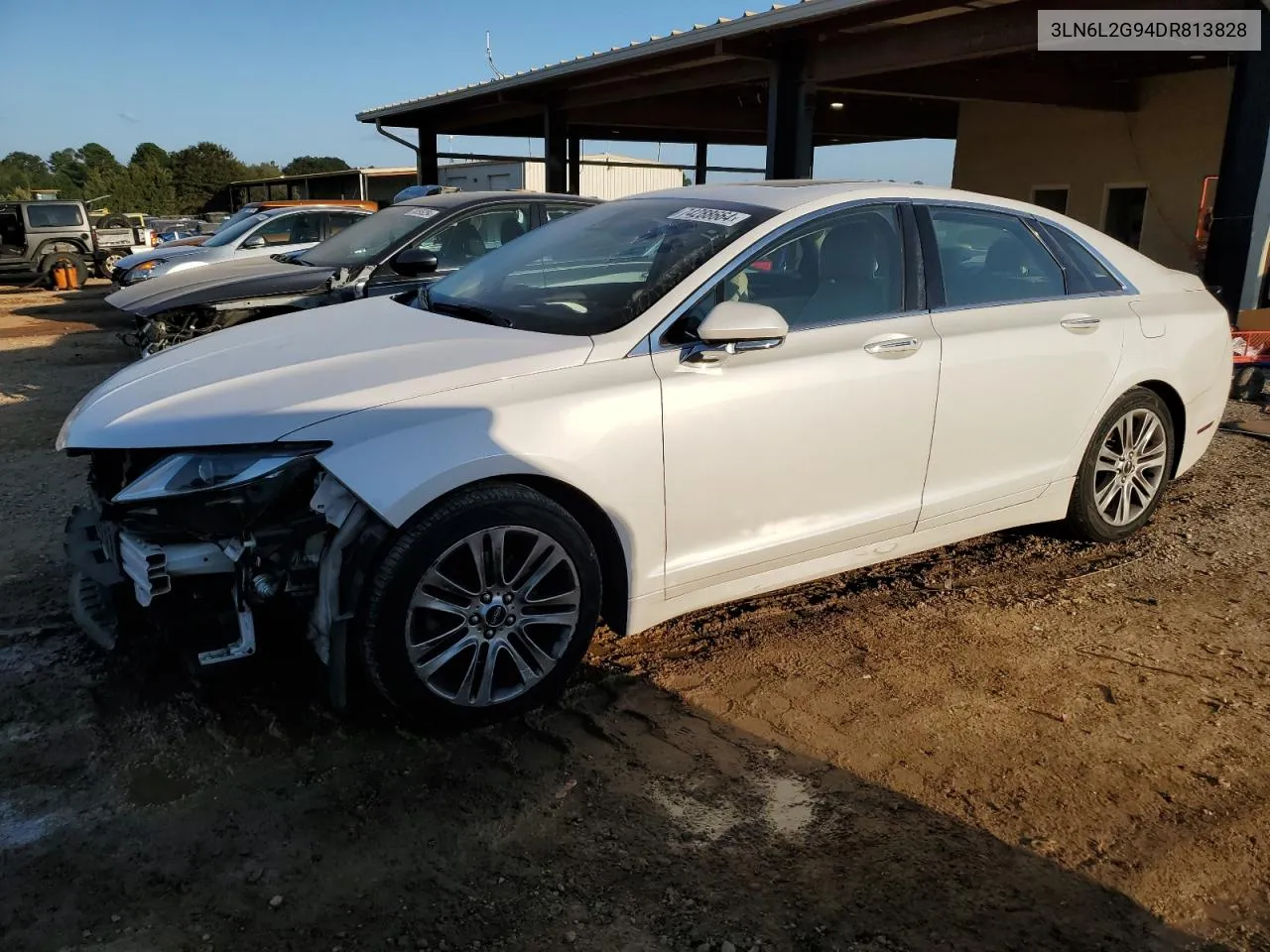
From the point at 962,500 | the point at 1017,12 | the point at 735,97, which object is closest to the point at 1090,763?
the point at 962,500

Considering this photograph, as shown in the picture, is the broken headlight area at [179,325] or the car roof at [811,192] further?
the broken headlight area at [179,325]

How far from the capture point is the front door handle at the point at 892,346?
3723mm

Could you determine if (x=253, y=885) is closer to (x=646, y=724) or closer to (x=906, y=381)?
(x=646, y=724)

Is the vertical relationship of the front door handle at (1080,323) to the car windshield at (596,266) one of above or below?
below

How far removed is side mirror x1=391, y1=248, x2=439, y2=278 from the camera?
6.87 meters

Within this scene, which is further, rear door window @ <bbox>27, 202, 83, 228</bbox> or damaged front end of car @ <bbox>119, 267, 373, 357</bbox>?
rear door window @ <bbox>27, 202, 83, 228</bbox>

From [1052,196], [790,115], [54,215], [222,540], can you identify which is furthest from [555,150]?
[222,540]

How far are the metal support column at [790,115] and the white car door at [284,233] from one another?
634 centimetres

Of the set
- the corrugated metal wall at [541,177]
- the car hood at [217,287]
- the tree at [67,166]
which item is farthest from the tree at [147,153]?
the car hood at [217,287]

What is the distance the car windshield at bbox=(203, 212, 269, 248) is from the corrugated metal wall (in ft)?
47.7

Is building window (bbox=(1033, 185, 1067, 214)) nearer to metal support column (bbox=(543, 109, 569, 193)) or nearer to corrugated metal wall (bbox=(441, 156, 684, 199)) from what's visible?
metal support column (bbox=(543, 109, 569, 193))

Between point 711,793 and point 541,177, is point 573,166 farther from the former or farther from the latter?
point 711,793

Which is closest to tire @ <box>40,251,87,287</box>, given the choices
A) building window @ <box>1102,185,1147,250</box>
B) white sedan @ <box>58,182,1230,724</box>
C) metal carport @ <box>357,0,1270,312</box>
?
metal carport @ <box>357,0,1270,312</box>

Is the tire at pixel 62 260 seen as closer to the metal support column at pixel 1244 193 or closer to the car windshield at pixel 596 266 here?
the car windshield at pixel 596 266
